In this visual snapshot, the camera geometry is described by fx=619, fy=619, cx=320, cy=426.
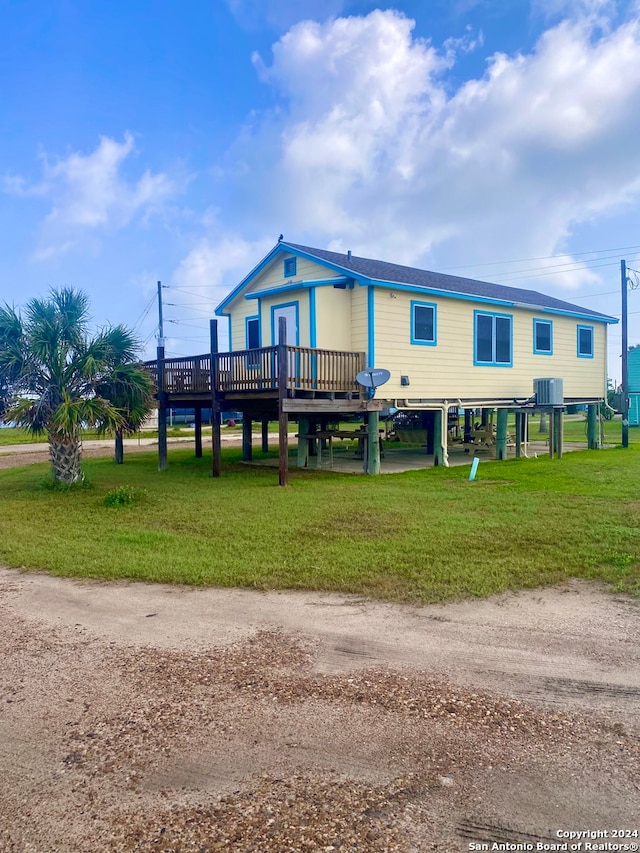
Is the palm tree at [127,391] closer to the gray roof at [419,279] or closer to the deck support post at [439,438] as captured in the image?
the gray roof at [419,279]

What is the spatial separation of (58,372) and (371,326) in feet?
22.6

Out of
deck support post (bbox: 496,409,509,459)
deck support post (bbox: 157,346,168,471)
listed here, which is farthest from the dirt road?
deck support post (bbox: 496,409,509,459)

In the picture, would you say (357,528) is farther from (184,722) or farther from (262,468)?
(262,468)

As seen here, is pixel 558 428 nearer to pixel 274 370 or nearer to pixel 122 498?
pixel 274 370

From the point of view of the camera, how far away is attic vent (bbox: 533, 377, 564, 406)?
18.0m

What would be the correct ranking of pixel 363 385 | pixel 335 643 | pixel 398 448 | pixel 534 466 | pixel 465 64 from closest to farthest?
pixel 335 643
pixel 363 385
pixel 534 466
pixel 465 64
pixel 398 448

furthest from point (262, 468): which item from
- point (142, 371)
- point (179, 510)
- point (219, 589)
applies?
point (219, 589)

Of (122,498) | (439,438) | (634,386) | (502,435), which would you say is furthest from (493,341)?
(634,386)

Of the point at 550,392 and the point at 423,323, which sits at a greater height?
the point at 423,323

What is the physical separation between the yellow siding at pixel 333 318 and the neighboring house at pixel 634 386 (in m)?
30.2

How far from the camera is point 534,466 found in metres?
16.0

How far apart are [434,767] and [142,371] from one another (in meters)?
11.3

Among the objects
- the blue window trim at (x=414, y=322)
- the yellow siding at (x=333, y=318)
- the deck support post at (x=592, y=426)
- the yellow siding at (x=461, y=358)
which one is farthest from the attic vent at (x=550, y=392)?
the yellow siding at (x=333, y=318)

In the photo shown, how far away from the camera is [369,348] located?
1455cm
